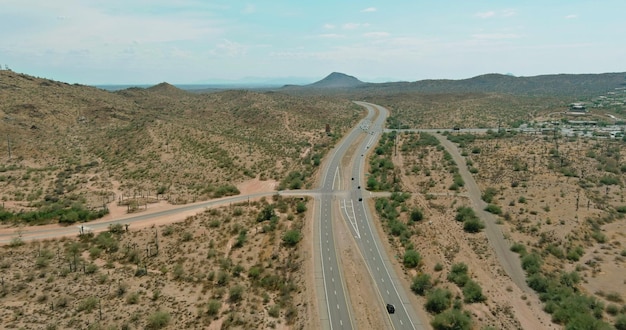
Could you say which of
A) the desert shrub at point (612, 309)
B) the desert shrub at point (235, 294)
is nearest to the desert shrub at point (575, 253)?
the desert shrub at point (612, 309)

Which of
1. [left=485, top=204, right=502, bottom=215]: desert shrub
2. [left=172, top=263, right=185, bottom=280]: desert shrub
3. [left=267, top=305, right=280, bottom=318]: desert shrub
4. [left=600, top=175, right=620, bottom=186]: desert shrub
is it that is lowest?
[left=267, top=305, right=280, bottom=318]: desert shrub

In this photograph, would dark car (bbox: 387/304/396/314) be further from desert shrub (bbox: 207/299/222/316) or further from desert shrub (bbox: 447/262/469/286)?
desert shrub (bbox: 207/299/222/316)

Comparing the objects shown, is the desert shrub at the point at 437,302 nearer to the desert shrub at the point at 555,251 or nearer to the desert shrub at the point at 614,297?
the desert shrub at the point at 614,297

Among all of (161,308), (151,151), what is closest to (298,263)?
(161,308)

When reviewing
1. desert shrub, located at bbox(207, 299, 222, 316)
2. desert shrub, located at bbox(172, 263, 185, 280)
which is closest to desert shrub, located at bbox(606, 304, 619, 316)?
desert shrub, located at bbox(207, 299, 222, 316)

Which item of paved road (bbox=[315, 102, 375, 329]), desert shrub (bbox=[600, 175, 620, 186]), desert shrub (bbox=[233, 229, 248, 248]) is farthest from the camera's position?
desert shrub (bbox=[600, 175, 620, 186])
